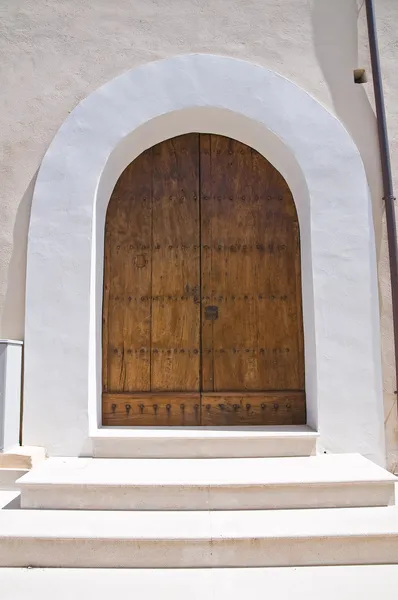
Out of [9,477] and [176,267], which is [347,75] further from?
[9,477]

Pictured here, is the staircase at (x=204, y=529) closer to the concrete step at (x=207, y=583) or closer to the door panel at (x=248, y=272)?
the concrete step at (x=207, y=583)

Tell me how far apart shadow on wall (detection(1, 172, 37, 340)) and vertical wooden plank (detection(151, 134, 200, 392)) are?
904 millimetres

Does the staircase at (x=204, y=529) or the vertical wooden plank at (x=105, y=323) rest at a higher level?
the vertical wooden plank at (x=105, y=323)

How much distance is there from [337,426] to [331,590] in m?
1.17

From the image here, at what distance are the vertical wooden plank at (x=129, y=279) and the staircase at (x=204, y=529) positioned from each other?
0.84 meters

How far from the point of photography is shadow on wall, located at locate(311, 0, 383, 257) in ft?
11.0

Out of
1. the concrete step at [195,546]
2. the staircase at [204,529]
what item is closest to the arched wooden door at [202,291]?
the staircase at [204,529]

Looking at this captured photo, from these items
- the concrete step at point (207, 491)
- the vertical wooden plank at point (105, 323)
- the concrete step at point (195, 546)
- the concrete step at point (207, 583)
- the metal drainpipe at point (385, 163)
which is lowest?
the concrete step at point (207, 583)

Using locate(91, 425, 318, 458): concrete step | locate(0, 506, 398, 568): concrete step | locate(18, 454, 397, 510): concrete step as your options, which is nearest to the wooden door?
locate(91, 425, 318, 458): concrete step

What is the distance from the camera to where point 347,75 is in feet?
11.3

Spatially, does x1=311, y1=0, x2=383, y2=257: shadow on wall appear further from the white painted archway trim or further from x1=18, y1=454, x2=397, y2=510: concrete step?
x1=18, y1=454, x2=397, y2=510: concrete step

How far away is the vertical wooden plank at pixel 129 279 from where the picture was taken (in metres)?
3.50

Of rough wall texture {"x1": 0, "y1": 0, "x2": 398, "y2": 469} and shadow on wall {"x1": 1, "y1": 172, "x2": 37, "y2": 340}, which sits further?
rough wall texture {"x1": 0, "y1": 0, "x2": 398, "y2": 469}

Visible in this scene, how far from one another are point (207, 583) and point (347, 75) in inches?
130
